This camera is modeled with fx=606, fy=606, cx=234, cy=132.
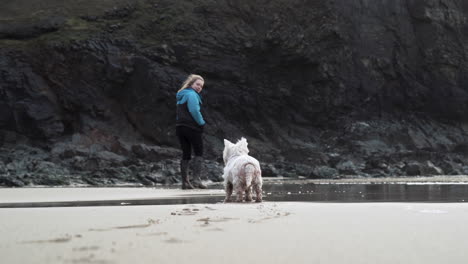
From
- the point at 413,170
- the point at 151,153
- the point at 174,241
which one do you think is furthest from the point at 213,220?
the point at 151,153

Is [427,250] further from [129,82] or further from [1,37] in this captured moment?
[1,37]

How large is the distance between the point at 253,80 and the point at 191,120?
18.7 m

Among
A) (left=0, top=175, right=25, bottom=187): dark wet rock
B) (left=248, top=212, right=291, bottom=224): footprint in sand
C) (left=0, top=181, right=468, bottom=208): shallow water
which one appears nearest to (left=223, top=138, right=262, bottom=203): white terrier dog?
(left=0, top=181, right=468, bottom=208): shallow water

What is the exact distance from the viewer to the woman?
12031 millimetres

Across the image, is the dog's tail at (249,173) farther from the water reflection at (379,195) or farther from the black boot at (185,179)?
the black boot at (185,179)

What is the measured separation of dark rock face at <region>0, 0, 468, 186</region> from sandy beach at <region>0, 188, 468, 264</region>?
1843 centimetres

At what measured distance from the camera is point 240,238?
3623mm

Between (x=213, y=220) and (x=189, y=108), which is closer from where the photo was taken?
(x=213, y=220)

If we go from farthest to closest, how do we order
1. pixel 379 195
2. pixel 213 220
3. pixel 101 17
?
pixel 101 17
pixel 379 195
pixel 213 220

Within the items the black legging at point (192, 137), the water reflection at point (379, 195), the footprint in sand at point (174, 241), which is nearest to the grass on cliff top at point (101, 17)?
the black legging at point (192, 137)

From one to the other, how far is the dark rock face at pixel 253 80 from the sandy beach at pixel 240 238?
60.5 feet

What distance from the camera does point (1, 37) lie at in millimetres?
28859

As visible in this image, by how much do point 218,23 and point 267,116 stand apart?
5.47 meters

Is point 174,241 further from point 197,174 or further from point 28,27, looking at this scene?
point 28,27
